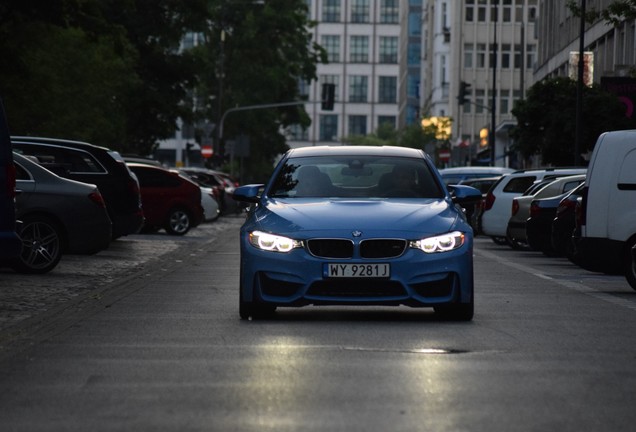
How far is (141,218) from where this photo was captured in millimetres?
28922

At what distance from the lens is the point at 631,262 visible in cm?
1933

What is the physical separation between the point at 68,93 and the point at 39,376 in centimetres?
3800

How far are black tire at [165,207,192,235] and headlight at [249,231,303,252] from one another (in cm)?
2561

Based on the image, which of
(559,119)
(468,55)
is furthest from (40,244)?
(468,55)

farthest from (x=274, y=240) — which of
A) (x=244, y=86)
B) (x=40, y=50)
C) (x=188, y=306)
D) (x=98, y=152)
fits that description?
(x=244, y=86)

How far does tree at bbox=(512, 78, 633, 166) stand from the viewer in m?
54.2

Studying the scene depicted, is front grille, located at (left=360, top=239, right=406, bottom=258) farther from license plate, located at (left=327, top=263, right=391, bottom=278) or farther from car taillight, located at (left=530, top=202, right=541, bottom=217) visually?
car taillight, located at (left=530, top=202, right=541, bottom=217)

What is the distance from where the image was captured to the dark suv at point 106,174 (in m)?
27.4

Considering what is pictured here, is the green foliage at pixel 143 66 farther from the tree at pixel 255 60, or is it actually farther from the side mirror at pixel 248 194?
the side mirror at pixel 248 194

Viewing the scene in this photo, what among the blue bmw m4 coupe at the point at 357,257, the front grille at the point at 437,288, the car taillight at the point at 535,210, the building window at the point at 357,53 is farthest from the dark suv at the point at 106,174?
the building window at the point at 357,53

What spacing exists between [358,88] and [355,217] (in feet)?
608

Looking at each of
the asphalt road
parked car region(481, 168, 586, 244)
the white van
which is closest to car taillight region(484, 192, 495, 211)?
parked car region(481, 168, 586, 244)

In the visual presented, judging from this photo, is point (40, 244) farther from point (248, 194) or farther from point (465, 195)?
point (465, 195)

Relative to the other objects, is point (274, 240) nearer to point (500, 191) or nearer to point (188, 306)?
point (188, 306)
